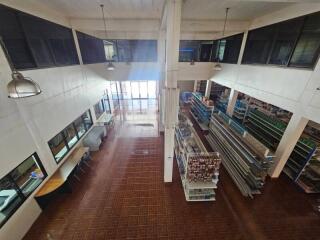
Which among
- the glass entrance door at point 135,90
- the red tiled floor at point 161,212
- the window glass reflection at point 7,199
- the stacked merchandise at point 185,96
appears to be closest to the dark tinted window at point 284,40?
the red tiled floor at point 161,212

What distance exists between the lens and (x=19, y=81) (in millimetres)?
2121

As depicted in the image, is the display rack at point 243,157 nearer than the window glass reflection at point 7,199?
No

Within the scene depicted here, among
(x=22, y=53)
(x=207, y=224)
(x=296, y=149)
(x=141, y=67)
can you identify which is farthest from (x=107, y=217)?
(x=141, y=67)

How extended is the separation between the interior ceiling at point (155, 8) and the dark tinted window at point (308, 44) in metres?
0.87

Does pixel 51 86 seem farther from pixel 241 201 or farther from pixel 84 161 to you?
pixel 241 201

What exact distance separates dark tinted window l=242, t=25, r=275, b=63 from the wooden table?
776 centimetres

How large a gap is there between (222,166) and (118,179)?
413cm

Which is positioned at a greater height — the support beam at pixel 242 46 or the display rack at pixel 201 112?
the support beam at pixel 242 46

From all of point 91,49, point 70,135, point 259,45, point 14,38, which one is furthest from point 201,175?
point 91,49

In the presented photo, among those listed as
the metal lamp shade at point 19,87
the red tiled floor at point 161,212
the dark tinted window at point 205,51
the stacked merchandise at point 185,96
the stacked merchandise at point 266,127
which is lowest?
the red tiled floor at point 161,212

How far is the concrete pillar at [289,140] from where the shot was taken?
4199mm

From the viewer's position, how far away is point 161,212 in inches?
164

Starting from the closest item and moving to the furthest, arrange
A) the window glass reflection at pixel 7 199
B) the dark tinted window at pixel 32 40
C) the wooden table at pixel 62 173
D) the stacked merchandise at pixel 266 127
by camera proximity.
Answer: the window glass reflection at pixel 7 199, the dark tinted window at pixel 32 40, the wooden table at pixel 62 173, the stacked merchandise at pixel 266 127

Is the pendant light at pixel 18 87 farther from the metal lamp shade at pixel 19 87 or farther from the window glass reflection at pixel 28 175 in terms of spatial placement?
the window glass reflection at pixel 28 175
